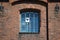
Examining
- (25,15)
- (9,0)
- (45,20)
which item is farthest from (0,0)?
(45,20)

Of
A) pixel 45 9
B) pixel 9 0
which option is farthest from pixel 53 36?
pixel 9 0

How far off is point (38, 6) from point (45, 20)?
1.06m

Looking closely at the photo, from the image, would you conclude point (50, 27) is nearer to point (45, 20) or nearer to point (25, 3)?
point (45, 20)

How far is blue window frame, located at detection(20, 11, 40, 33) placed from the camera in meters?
19.3

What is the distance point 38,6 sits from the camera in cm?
1944

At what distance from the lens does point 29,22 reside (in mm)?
19422

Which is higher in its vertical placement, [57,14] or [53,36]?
[57,14]

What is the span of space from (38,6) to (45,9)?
1.65 feet

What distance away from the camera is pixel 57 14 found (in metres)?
19.0

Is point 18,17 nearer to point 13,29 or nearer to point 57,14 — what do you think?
point 13,29

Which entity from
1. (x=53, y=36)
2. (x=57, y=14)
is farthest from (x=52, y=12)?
(x=53, y=36)

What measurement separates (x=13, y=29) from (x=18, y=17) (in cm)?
87

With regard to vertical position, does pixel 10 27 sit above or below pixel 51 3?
below

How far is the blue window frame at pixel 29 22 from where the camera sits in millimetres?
19297
